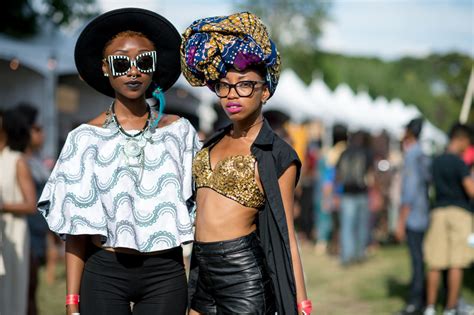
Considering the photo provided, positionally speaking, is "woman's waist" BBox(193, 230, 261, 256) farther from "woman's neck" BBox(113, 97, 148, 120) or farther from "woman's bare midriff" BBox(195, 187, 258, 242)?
"woman's neck" BBox(113, 97, 148, 120)

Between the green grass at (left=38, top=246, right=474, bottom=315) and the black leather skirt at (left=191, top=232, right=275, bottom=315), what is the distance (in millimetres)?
4696

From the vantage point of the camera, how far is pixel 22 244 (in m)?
5.79

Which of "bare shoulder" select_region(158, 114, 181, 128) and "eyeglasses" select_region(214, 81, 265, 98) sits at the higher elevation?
"eyeglasses" select_region(214, 81, 265, 98)

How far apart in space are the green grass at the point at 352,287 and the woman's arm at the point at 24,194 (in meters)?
2.48

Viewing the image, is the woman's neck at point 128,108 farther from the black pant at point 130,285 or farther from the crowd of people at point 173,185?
the black pant at point 130,285

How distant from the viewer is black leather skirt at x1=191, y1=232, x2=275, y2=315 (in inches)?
140

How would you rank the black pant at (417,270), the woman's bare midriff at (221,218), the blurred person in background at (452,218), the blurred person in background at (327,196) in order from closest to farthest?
the woman's bare midriff at (221,218)
the blurred person in background at (452,218)
the black pant at (417,270)
the blurred person in background at (327,196)

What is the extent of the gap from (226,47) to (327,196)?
1032 cm

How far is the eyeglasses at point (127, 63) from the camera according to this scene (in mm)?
3615

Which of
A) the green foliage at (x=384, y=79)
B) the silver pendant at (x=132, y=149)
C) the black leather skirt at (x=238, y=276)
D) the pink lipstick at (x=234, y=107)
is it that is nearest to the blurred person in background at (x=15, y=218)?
the silver pendant at (x=132, y=149)

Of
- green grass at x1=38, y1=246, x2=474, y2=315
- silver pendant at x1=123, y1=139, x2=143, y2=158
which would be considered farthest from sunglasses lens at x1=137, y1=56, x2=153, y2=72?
green grass at x1=38, y1=246, x2=474, y2=315

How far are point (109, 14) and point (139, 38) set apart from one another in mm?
178

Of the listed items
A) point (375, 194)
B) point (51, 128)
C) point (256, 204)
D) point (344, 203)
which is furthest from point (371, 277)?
point (256, 204)

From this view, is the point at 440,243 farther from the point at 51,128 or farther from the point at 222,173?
the point at 51,128
